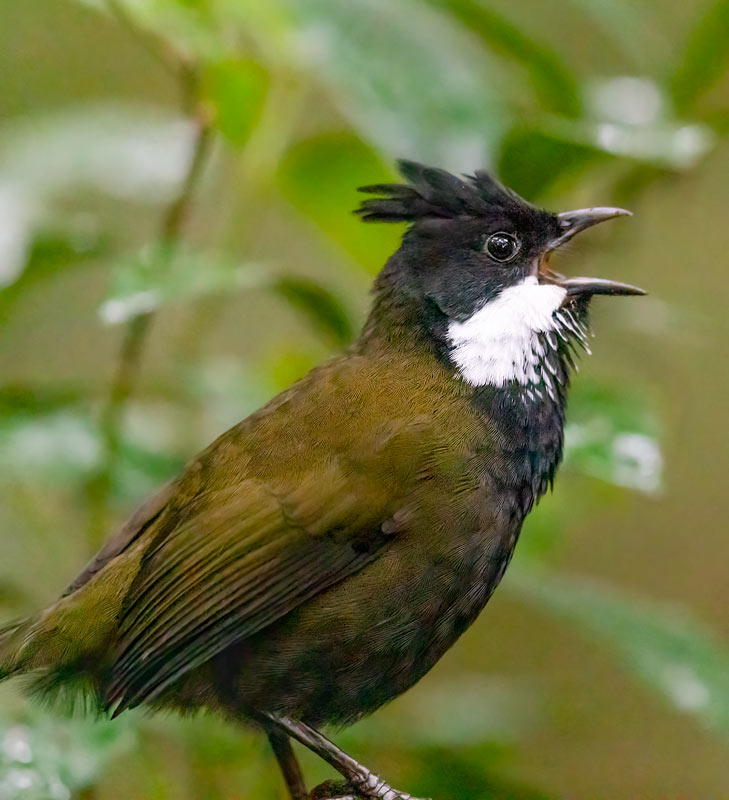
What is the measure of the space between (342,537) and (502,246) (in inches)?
26.0

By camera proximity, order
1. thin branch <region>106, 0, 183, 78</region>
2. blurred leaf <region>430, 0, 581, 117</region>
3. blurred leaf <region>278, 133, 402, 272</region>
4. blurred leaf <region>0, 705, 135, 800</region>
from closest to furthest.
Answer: blurred leaf <region>0, 705, 135, 800</region> → thin branch <region>106, 0, 183, 78</region> → blurred leaf <region>430, 0, 581, 117</region> → blurred leaf <region>278, 133, 402, 272</region>

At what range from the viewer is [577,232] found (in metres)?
2.18

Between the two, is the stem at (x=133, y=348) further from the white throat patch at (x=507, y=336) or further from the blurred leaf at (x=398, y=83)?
the white throat patch at (x=507, y=336)

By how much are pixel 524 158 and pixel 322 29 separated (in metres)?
0.46

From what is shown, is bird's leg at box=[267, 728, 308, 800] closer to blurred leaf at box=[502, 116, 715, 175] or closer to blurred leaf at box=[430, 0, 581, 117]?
blurred leaf at box=[502, 116, 715, 175]

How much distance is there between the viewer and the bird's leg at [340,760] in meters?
1.92

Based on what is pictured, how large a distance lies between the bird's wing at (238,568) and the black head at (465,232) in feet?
1.50

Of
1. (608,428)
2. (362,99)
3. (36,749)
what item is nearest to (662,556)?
(608,428)

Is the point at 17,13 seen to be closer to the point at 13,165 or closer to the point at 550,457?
the point at 13,165

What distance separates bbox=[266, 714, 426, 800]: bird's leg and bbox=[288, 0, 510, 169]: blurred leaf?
110 centimetres

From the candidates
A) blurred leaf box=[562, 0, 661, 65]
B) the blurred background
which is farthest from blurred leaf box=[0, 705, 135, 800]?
blurred leaf box=[562, 0, 661, 65]

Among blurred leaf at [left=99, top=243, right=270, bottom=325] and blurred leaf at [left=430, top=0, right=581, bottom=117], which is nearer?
blurred leaf at [left=99, top=243, right=270, bottom=325]

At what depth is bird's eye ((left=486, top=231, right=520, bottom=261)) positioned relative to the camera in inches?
85.0

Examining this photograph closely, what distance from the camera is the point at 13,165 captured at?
A: 8.15ft
